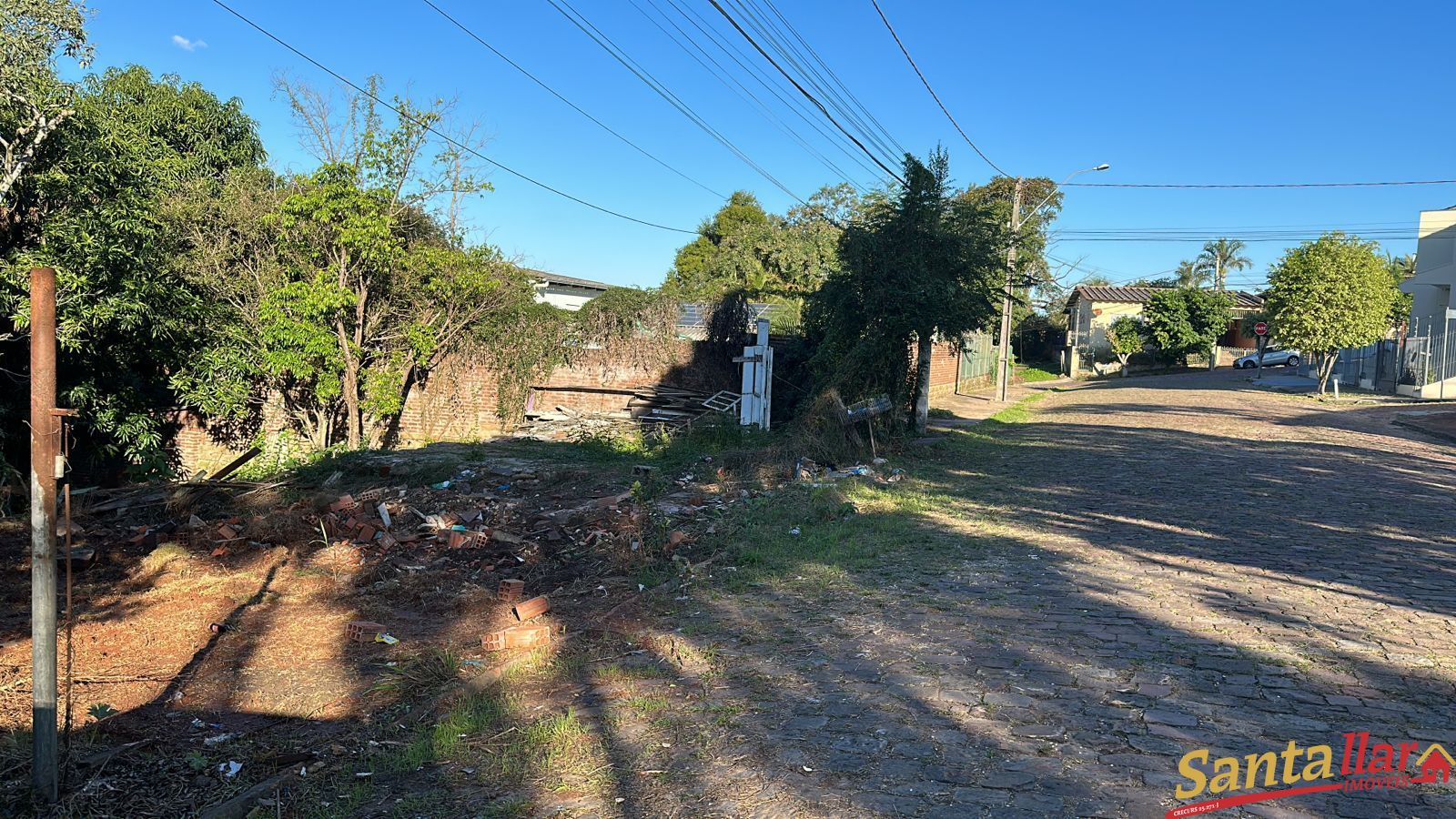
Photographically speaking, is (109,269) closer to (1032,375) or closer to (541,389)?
(541,389)

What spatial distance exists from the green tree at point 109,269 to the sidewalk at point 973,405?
1452 centimetres

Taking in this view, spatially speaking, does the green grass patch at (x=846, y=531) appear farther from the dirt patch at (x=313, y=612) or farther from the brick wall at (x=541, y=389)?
the brick wall at (x=541, y=389)

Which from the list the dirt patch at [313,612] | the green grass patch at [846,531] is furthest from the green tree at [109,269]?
the green grass patch at [846,531]

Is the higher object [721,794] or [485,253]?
[485,253]

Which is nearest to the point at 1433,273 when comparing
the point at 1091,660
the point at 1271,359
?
the point at 1271,359

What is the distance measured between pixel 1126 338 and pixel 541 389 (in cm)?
4130

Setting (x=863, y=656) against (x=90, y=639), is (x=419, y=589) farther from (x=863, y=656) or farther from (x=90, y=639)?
(x=863, y=656)

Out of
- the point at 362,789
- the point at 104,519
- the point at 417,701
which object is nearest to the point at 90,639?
the point at 417,701

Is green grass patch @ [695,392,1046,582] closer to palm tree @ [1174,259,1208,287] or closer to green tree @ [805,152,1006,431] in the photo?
green tree @ [805,152,1006,431]

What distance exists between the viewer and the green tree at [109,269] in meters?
11.8

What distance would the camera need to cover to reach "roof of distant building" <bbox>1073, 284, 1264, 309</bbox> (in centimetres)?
6031

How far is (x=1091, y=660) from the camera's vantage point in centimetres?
512

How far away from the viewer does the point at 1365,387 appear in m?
34.6

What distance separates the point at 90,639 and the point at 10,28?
937 cm
